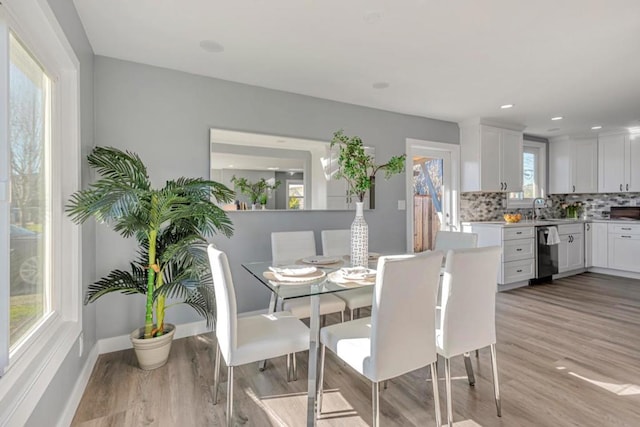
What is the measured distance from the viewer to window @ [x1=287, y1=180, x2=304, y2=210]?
338cm

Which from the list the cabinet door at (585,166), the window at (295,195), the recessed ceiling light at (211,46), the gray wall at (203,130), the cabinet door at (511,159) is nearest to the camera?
the recessed ceiling light at (211,46)

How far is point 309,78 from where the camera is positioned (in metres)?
3.04

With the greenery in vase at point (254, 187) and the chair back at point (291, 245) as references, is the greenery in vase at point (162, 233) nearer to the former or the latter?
the chair back at point (291, 245)

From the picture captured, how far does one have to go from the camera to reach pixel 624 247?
508cm

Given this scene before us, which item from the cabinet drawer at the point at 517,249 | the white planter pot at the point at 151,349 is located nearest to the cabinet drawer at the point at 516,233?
the cabinet drawer at the point at 517,249

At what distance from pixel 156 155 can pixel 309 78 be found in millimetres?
1540

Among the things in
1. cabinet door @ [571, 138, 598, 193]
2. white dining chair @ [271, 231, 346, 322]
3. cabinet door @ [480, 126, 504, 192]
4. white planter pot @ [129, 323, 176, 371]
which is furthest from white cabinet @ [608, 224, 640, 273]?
white planter pot @ [129, 323, 176, 371]

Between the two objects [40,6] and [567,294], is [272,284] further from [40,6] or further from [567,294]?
[567,294]

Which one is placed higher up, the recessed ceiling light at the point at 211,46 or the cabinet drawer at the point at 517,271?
the recessed ceiling light at the point at 211,46

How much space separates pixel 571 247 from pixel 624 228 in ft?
2.65

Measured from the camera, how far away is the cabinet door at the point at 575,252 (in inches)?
204

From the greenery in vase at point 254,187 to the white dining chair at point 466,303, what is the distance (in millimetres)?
2067

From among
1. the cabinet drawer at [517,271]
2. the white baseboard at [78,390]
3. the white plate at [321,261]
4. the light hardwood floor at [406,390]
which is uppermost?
the white plate at [321,261]

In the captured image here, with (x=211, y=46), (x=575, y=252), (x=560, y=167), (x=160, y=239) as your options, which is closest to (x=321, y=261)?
(x=160, y=239)
